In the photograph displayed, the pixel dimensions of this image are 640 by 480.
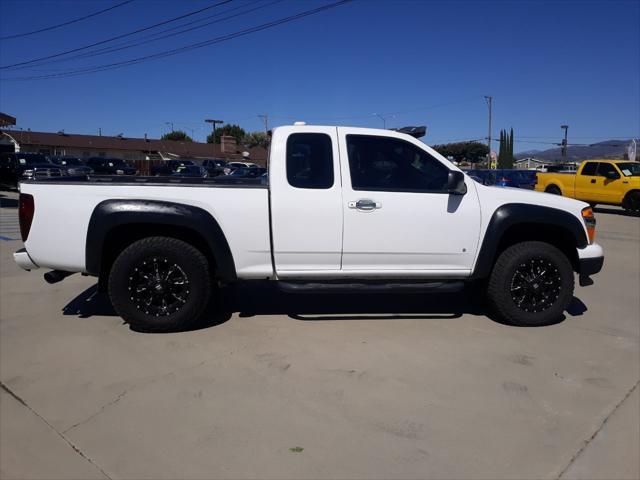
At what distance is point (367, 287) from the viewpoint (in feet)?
16.1

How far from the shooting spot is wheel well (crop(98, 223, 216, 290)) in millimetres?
4793

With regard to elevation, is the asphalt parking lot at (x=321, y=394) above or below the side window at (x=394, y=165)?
below

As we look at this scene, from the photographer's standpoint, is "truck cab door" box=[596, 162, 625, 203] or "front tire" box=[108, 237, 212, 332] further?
"truck cab door" box=[596, 162, 625, 203]

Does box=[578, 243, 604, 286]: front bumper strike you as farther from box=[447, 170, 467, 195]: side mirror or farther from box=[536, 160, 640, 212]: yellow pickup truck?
box=[536, 160, 640, 212]: yellow pickup truck

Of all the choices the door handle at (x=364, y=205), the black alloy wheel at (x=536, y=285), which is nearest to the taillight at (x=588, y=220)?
the black alloy wheel at (x=536, y=285)

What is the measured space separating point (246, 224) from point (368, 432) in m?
2.17

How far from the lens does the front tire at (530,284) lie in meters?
5.05

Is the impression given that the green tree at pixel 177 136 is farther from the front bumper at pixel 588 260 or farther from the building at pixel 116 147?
the front bumper at pixel 588 260

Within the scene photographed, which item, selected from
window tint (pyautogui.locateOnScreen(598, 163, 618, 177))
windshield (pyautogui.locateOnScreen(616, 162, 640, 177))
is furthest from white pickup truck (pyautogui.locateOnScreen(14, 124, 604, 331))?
window tint (pyautogui.locateOnScreen(598, 163, 618, 177))

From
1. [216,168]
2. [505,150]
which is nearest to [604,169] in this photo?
[216,168]

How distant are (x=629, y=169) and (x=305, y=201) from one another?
1643 centimetres

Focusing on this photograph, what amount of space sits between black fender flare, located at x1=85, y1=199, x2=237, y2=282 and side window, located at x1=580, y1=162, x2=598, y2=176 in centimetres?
1686

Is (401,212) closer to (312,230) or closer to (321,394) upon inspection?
(312,230)

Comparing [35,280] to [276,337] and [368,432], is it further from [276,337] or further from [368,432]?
[368,432]
